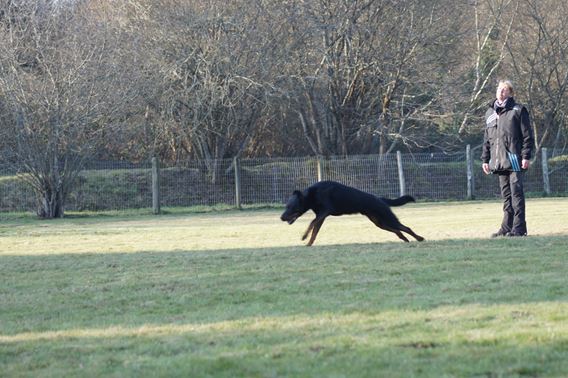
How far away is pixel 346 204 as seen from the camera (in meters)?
13.6

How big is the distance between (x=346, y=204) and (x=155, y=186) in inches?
665

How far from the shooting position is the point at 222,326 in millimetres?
7094

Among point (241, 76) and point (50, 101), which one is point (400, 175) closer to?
point (241, 76)

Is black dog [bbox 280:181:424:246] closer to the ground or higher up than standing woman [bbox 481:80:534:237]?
closer to the ground

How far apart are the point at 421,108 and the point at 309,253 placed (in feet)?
74.6

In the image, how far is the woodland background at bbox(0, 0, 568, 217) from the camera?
90.7 ft

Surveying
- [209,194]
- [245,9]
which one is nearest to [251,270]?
[209,194]

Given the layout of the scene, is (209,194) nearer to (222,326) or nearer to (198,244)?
(198,244)

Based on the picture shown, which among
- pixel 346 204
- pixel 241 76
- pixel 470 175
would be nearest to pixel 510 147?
pixel 346 204

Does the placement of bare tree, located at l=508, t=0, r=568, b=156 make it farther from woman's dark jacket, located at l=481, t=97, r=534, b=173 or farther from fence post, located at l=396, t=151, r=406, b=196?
woman's dark jacket, located at l=481, t=97, r=534, b=173

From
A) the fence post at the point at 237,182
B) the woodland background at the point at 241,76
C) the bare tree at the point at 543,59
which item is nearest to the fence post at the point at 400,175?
the woodland background at the point at 241,76

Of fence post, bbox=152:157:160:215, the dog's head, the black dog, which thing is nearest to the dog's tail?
the black dog

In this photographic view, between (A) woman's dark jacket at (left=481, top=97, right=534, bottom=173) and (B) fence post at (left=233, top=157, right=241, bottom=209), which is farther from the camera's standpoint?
(B) fence post at (left=233, top=157, right=241, bottom=209)

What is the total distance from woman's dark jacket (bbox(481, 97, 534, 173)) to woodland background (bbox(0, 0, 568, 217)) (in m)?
16.7
